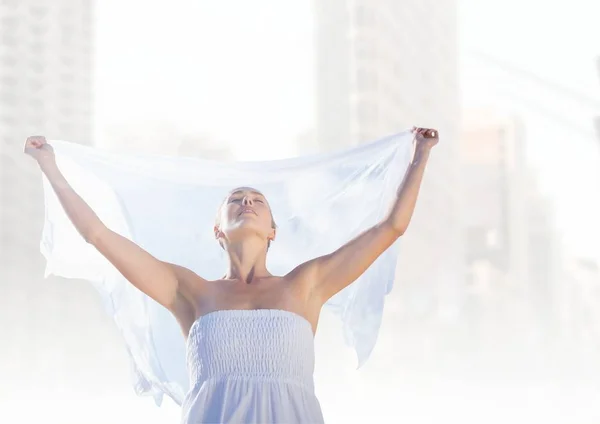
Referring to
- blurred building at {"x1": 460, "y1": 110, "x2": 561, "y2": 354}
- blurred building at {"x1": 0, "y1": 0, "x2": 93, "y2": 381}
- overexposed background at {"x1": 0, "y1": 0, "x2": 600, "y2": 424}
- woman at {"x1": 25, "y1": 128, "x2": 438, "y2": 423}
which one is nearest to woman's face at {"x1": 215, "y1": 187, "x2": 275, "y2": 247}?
woman at {"x1": 25, "y1": 128, "x2": 438, "y2": 423}

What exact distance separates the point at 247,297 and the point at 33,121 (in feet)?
16.6

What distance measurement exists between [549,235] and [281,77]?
16.2 ft

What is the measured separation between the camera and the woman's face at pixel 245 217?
1627 millimetres

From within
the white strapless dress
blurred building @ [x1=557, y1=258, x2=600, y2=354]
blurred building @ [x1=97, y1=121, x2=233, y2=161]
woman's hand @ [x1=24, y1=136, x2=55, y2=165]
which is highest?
blurred building @ [x1=97, y1=121, x2=233, y2=161]

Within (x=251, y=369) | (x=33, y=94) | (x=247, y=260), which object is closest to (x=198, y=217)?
(x=247, y=260)

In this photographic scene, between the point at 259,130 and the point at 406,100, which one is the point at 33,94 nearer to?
the point at 259,130

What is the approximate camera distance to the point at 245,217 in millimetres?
1626

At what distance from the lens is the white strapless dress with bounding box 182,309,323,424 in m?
1.49

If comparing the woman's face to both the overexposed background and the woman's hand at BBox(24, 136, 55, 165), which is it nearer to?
the woman's hand at BBox(24, 136, 55, 165)

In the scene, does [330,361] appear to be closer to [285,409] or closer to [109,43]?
[109,43]

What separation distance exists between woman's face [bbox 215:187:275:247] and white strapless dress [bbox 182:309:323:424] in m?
0.15

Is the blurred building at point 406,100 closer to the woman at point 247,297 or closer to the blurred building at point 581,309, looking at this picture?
the blurred building at point 581,309

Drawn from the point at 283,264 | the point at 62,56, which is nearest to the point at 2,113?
the point at 62,56

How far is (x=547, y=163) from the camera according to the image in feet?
22.3
